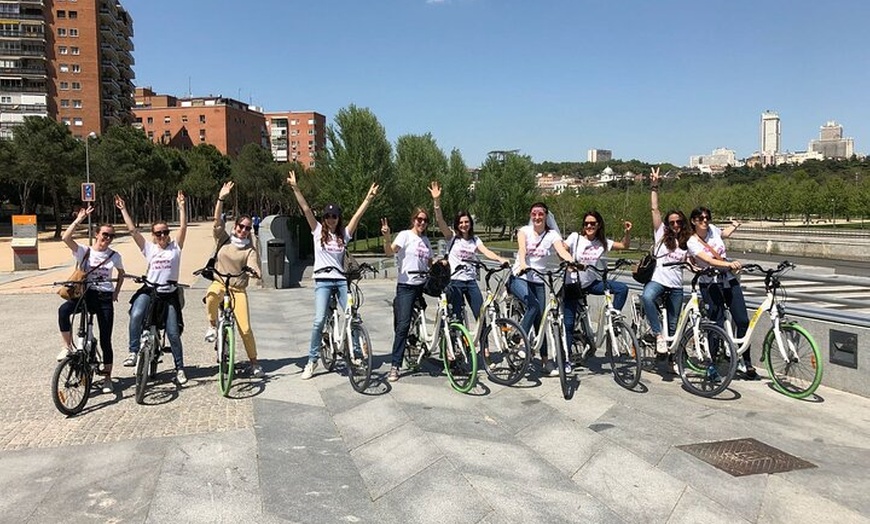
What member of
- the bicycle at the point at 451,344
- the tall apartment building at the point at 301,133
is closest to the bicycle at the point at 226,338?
the bicycle at the point at 451,344

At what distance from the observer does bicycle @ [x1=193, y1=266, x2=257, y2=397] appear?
5867 mm

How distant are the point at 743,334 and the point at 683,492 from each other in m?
2.97

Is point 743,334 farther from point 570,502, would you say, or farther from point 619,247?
point 570,502

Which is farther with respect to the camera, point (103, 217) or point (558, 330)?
point (103, 217)

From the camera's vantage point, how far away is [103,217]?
59062mm

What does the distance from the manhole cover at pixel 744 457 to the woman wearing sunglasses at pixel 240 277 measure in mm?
4177

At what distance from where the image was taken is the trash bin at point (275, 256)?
15.6 meters

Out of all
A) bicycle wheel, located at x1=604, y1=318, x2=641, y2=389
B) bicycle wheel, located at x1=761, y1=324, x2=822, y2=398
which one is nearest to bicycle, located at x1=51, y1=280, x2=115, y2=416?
bicycle wheel, located at x1=604, y1=318, x2=641, y2=389

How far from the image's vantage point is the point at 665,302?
6484 millimetres

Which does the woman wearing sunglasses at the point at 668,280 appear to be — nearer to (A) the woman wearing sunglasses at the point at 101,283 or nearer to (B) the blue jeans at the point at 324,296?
(B) the blue jeans at the point at 324,296

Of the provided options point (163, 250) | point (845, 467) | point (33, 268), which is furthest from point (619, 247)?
point (33, 268)

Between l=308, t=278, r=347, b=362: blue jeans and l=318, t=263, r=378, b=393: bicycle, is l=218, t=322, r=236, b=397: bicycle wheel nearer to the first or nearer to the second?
l=308, t=278, r=347, b=362: blue jeans

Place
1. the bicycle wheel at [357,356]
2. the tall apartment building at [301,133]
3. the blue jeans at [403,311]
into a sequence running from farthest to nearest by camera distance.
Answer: the tall apartment building at [301,133] → the blue jeans at [403,311] → the bicycle wheel at [357,356]

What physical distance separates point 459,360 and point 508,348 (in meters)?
0.50
